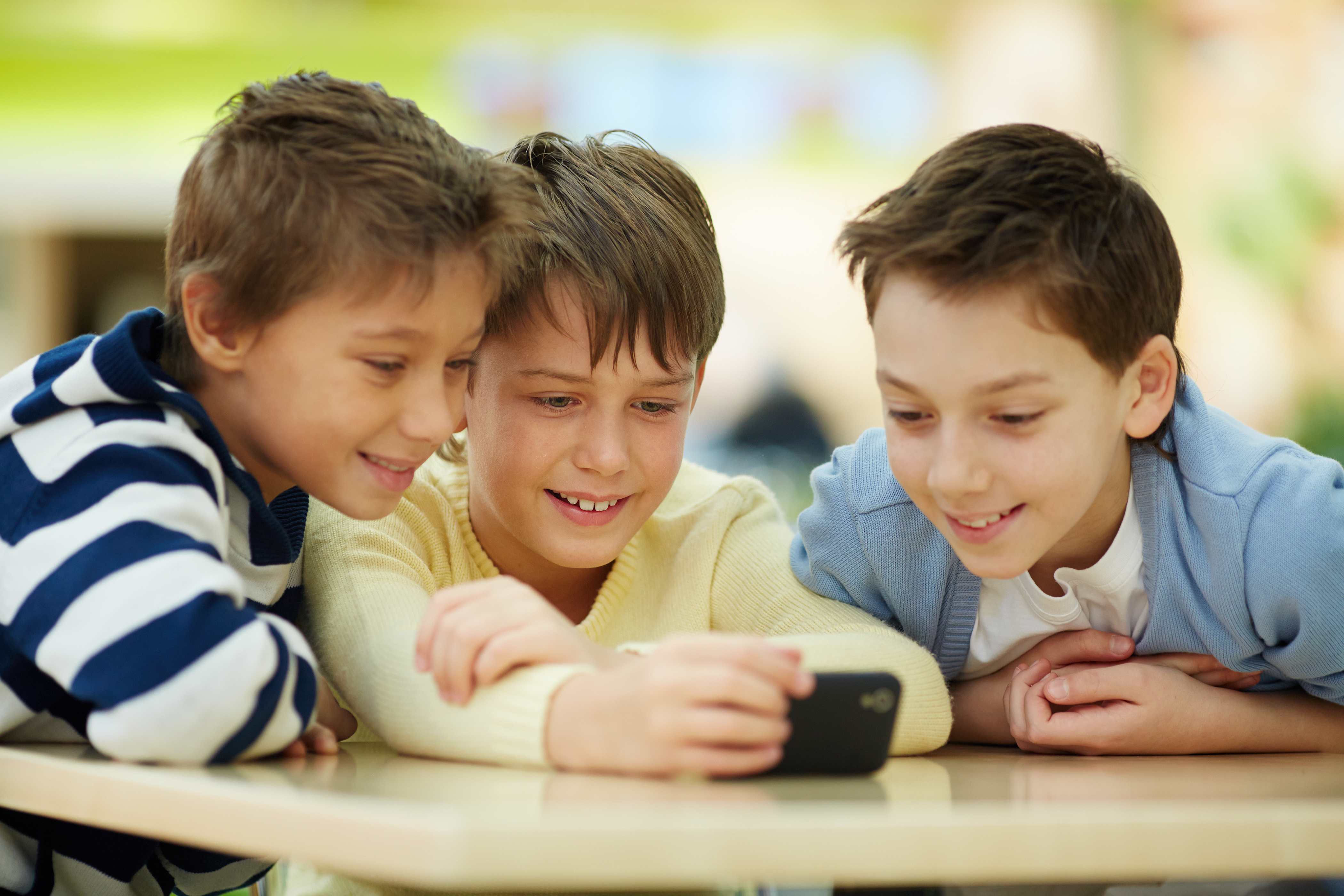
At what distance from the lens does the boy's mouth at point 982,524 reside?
41.9 inches

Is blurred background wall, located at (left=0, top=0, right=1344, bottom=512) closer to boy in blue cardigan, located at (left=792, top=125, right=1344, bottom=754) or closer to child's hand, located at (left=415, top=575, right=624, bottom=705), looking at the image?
boy in blue cardigan, located at (left=792, top=125, right=1344, bottom=754)

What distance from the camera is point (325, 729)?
0.93m

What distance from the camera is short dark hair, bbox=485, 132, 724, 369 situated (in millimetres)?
1249

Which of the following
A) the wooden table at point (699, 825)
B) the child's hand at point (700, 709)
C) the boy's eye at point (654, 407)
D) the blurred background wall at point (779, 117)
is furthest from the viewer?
the blurred background wall at point (779, 117)

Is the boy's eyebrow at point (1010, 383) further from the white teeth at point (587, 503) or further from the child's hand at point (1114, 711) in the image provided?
the white teeth at point (587, 503)

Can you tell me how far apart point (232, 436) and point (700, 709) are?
1.92 feet

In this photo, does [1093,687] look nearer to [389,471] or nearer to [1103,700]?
[1103,700]

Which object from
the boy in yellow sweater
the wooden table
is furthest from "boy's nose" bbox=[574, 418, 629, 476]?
the wooden table

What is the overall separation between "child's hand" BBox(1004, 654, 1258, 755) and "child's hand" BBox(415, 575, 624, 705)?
442 millimetres

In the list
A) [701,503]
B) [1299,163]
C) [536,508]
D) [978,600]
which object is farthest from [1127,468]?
[1299,163]

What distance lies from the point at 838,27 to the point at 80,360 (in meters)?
5.17

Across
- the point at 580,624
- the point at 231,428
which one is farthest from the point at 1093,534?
the point at 231,428

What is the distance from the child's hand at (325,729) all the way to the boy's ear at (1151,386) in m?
0.74

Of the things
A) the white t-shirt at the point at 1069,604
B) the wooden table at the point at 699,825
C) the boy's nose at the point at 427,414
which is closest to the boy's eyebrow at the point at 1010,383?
the white t-shirt at the point at 1069,604
